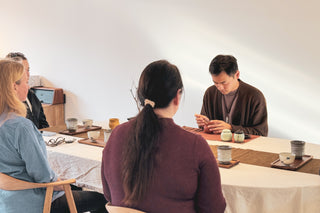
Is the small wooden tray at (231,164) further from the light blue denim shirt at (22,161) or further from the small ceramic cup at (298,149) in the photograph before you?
the light blue denim shirt at (22,161)

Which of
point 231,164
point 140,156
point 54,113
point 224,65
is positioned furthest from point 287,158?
point 54,113

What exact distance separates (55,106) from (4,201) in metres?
3.66

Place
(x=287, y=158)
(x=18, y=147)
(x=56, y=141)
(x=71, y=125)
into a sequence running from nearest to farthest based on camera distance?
(x=18, y=147), (x=287, y=158), (x=56, y=141), (x=71, y=125)

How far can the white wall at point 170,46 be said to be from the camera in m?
3.57

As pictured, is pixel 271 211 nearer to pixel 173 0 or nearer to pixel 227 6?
pixel 227 6

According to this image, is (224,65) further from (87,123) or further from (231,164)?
(87,123)

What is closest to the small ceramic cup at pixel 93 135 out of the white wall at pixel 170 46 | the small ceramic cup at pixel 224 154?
the small ceramic cup at pixel 224 154

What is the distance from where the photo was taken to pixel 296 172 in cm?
197

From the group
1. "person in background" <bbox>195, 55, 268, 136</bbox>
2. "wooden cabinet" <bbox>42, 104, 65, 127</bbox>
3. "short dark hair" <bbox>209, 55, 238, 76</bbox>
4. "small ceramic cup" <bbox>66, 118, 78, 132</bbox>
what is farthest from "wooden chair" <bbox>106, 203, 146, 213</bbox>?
"wooden cabinet" <bbox>42, 104, 65, 127</bbox>

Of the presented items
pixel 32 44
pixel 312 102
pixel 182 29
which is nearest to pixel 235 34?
pixel 182 29

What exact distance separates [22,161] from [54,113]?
371cm

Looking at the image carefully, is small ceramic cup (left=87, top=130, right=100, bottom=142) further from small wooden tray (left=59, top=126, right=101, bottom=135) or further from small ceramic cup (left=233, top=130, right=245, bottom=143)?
small ceramic cup (left=233, top=130, right=245, bottom=143)

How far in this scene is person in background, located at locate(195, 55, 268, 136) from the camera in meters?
2.92

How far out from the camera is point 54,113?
5.57 metres
